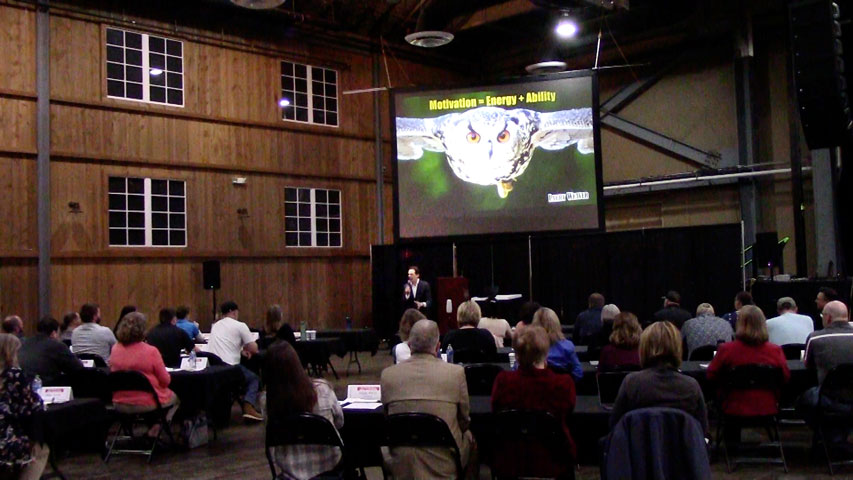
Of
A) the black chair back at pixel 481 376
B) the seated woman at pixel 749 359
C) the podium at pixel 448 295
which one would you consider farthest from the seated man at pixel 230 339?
the podium at pixel 448 295

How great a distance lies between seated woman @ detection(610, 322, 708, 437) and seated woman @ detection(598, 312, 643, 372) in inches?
75.5

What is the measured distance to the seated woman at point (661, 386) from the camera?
13.3ft

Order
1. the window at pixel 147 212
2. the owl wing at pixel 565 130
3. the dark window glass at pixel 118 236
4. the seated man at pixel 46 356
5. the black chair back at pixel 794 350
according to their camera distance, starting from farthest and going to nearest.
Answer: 1. the window at pixel 147 212
2. the dark window glass at pixel 118 236
3. the owl wing at pixel 565 130
4. the black chair back at pixel 794 350
5. the seated man at pixel 46 356

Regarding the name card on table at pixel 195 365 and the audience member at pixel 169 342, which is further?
the audience member at pixel 169 342

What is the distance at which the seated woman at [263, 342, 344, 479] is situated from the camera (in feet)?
14.6

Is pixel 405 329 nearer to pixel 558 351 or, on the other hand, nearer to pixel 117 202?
pixel 558 351

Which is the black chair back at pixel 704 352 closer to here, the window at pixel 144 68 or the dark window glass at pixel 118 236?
the dark window glass at pixel 118 236

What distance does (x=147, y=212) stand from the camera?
48.8ft

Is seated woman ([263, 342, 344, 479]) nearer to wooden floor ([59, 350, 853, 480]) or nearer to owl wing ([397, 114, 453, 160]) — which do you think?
wooden floor ([59, 350, 853, 480])

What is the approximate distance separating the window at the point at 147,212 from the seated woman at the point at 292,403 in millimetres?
10879

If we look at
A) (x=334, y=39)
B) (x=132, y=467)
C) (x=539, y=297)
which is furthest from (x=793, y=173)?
(x=132, y=467)

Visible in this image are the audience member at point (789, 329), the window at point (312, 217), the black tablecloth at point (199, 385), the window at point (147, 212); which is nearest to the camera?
the black tablecloth at point (199, 385)

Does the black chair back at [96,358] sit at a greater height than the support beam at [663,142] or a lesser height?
lesser

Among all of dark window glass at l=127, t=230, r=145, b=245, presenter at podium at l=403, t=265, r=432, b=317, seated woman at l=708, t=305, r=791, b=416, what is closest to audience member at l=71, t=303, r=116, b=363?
seated woman at l=708, t=305, r=791, b=416
